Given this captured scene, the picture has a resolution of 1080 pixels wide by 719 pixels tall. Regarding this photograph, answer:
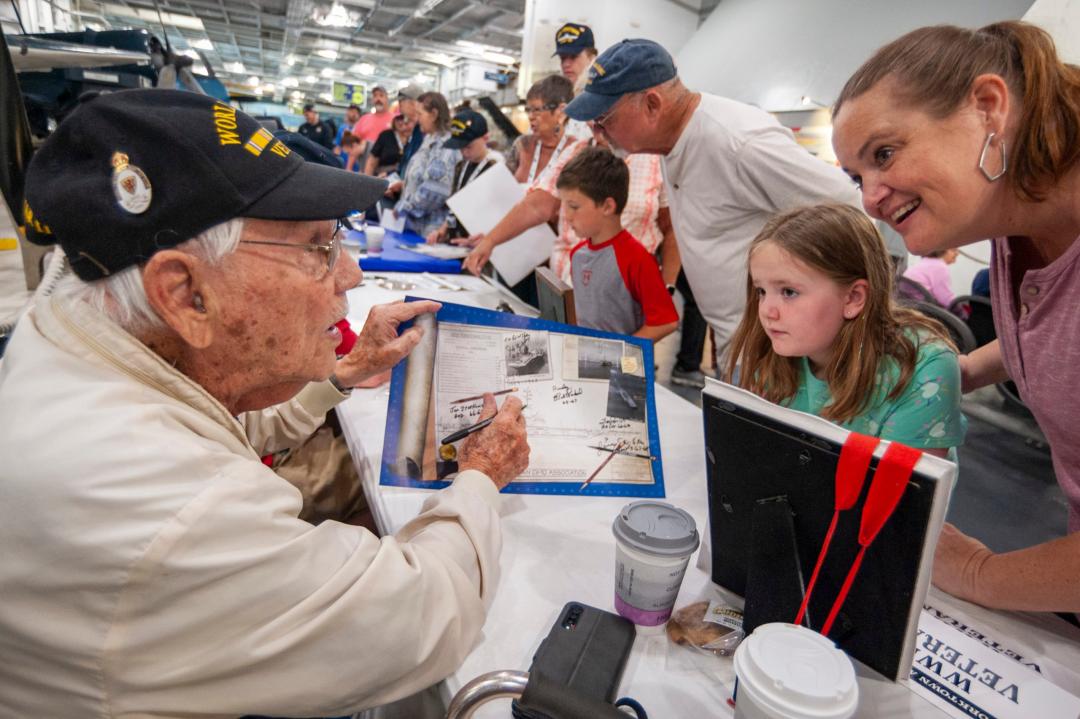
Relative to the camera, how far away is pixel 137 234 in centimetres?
70

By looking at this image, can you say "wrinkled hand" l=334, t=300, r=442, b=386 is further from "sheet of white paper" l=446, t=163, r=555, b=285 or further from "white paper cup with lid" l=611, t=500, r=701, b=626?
"sheet of white paper" l=446, t=163, r=555, b=285

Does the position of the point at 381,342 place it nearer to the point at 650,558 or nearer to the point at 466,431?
the point at 466,431

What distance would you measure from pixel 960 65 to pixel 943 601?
832 mm

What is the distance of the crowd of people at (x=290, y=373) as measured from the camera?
0.59 meters

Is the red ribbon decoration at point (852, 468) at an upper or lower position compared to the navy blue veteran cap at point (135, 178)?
lower

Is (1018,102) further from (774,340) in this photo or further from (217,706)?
(217,706)

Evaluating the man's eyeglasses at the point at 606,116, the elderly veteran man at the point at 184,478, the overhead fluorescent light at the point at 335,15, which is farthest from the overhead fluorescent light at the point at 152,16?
the elderly veteran man at the point at 184,478

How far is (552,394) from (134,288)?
30.3 inches

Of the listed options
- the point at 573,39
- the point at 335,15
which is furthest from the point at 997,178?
the point at 335,15

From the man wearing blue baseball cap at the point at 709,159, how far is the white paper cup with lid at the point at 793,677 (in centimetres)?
151

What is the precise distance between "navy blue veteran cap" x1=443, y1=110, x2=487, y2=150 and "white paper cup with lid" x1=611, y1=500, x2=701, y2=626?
3.70 m

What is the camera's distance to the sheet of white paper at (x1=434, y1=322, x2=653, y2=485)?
121 centimetres

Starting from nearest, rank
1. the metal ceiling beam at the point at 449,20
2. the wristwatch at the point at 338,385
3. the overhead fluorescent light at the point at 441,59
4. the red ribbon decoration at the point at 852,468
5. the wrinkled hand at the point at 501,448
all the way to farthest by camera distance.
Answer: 1. the red ribbon decoration at the point at 852,468
2. the wrinkled hand at the point at 501,448
3. the wristwatch at the point at 338,385
4. the metal ceiling beam at the point at 449,20
5. the overhead fluorescent light at the point at 441,59

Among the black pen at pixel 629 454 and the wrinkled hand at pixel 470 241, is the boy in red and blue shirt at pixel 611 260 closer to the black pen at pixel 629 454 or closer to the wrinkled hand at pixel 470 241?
the black pen at pixel 629 454
